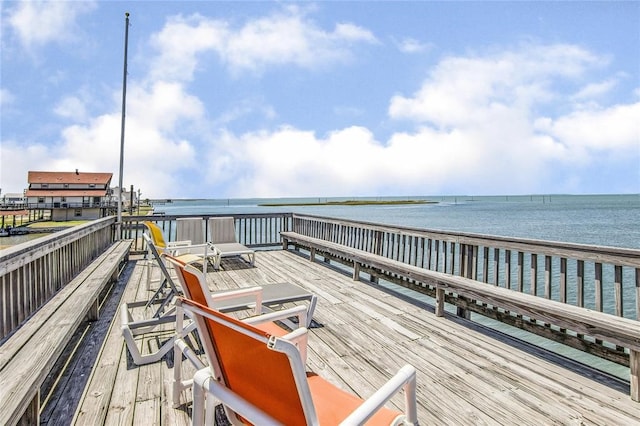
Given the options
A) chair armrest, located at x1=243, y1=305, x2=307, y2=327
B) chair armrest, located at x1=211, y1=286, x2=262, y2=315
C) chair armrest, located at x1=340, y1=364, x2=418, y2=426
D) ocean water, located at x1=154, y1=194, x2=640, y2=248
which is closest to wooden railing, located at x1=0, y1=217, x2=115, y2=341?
chair armrest, located at x1=211, y1=286, x2=262, y2=315

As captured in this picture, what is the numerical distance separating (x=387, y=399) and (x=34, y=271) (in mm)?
3075

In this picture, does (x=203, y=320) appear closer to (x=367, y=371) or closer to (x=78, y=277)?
(x=367, y=371)

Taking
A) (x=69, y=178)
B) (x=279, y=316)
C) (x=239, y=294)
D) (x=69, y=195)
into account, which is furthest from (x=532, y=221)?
(x=69, y=178)

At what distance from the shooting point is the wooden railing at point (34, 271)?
7.34 ft

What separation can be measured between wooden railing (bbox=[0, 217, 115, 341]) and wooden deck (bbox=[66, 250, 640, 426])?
26.3 inches

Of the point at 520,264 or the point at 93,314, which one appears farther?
the point at 93,314

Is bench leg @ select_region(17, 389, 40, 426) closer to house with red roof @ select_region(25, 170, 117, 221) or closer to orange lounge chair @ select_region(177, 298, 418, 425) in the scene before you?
orange lounge chair @ select_region(177, 298, 418, 425)

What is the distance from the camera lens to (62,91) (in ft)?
38.6

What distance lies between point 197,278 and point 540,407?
7.41ft

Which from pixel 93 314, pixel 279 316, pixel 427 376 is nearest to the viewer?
pixel 279 316

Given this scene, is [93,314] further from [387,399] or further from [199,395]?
[387,399]

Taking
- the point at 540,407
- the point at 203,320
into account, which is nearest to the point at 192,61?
the point at 203,320

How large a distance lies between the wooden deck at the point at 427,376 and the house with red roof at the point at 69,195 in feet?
199

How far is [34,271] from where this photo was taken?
2.78m
